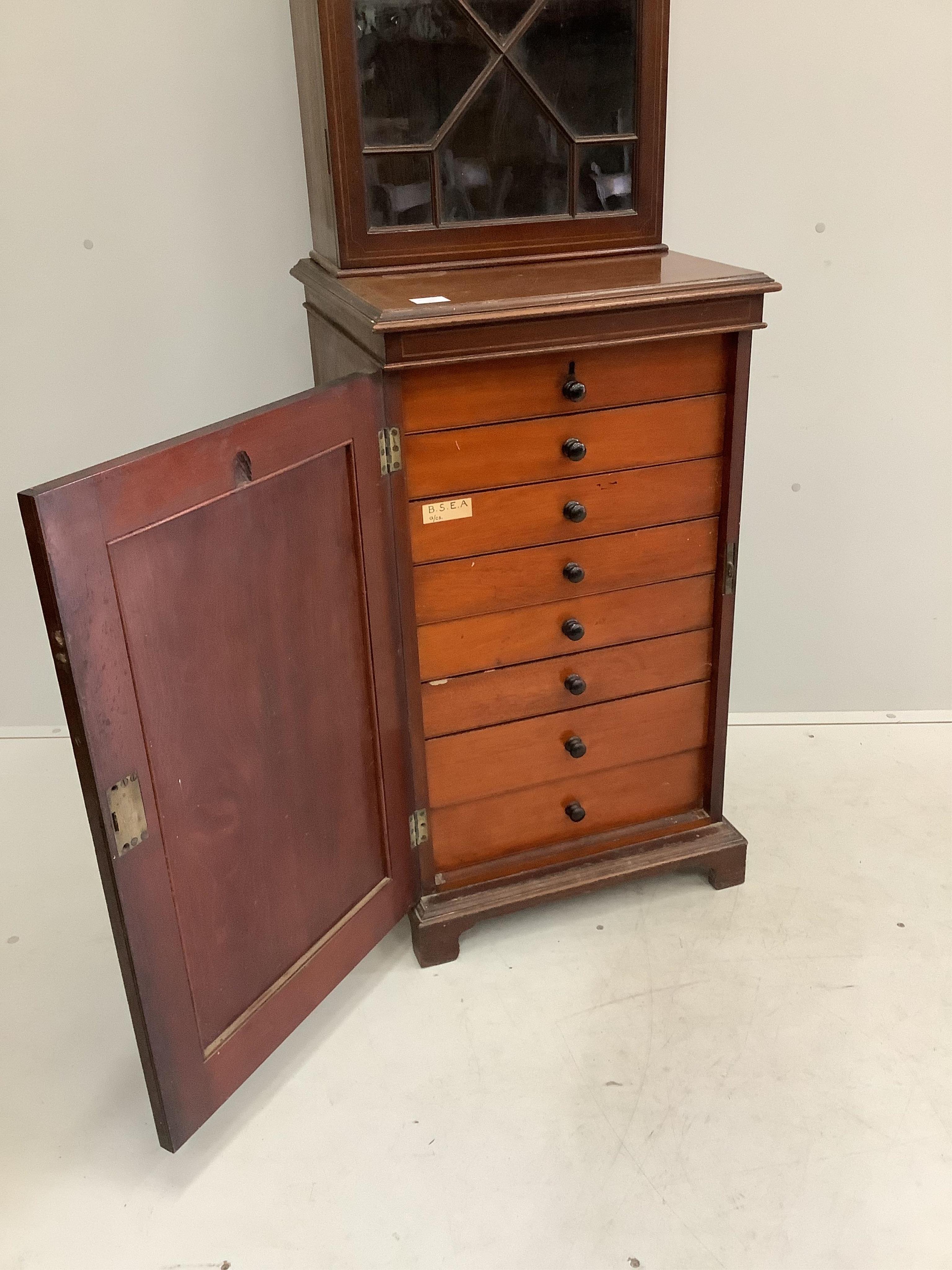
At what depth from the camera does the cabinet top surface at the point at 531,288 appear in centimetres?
157

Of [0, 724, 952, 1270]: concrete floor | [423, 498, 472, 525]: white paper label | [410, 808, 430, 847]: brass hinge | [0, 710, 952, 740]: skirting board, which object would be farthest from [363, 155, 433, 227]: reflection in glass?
[0, 710, 952, 740]: skirting board

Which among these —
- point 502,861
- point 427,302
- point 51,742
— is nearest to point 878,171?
point 427,302

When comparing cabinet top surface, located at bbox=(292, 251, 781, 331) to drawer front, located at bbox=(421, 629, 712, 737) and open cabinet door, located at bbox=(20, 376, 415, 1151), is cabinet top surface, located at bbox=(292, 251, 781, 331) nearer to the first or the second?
open cabinet door, located at bbox=(20, 376, 415, 1151)

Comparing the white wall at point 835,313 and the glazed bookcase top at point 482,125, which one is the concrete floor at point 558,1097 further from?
the glazed bookcase top at point 482,125

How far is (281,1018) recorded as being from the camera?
1.69 metres

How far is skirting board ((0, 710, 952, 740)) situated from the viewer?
2.71 metres

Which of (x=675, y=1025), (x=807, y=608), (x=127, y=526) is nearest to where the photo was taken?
(x=127, y=526)

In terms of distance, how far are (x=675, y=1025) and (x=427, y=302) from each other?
131cm

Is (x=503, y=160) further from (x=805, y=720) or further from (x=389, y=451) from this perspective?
(x=805, y=720)

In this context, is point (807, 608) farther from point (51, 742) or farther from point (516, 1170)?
point (51, 742)

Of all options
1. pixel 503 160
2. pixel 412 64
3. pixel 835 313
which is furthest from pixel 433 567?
pixel 835 313

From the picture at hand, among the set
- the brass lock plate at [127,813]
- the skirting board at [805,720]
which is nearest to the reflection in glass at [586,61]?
the brass lock plate at [127,813]

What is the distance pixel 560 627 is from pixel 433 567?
0.93 ft

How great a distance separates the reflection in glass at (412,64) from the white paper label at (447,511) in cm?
65
